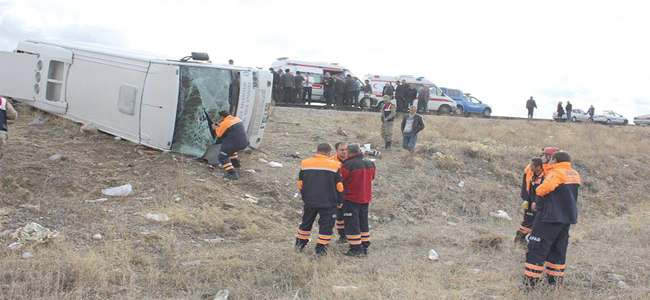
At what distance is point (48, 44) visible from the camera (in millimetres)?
10008

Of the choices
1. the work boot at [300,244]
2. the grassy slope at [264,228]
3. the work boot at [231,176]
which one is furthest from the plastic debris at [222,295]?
the work boot at [231,176]

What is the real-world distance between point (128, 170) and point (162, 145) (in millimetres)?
791

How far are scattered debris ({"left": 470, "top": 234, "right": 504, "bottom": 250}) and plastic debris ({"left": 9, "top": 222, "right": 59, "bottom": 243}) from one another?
522cm

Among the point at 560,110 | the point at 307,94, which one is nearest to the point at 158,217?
the point at 307,94

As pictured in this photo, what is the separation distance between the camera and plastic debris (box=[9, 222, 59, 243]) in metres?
5.41

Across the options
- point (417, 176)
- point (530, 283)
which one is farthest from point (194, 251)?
point (417, 176)

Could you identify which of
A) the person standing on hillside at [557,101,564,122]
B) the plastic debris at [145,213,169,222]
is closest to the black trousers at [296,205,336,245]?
the plastic debris at [145,213,169,222]

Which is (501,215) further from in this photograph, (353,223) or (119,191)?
(119,191)

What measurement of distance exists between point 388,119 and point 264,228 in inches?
214

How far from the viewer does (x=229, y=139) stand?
845 cm

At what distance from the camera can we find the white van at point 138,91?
8.55 m

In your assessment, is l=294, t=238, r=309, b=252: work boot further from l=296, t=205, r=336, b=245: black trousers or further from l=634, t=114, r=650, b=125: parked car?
l=634, t=114, r=650, b=125: parked car

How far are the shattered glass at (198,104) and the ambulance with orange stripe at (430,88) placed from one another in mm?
13711

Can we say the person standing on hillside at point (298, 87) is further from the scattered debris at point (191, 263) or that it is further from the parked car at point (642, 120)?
the parked car at point (642, 120)
